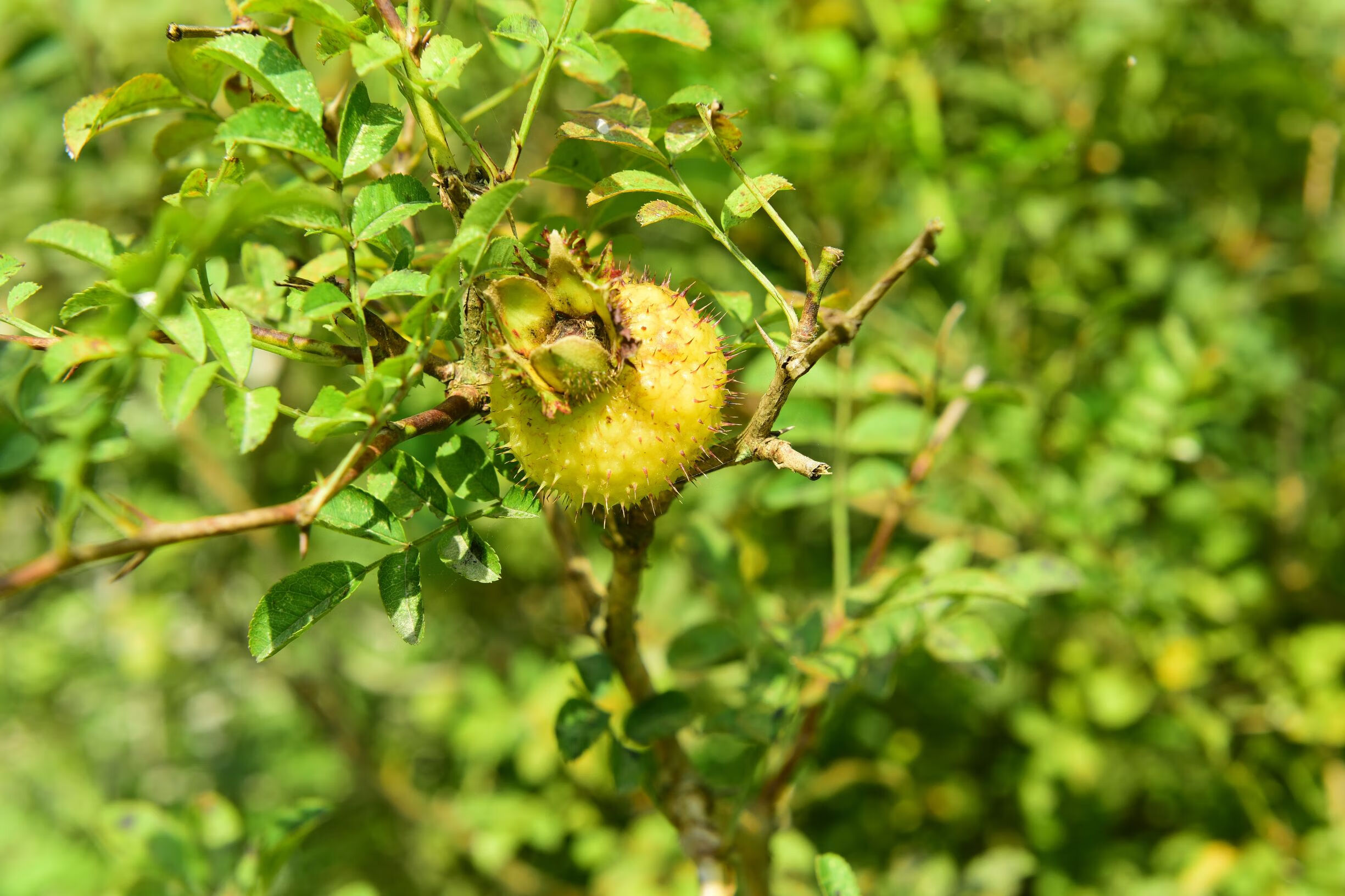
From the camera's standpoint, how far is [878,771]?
213 cm

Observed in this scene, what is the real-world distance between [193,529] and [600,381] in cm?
39

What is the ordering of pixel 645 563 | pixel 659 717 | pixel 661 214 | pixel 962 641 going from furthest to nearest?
1. pixel 962 641
2. pixel 659 717
3. pixel 645 563
4. pixel 661 214

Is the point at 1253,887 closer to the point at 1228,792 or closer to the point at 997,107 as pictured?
the point at 1228,792

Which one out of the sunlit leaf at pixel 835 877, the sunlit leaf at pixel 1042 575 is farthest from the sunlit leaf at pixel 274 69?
the sunlit leaf at pixel 1042 575

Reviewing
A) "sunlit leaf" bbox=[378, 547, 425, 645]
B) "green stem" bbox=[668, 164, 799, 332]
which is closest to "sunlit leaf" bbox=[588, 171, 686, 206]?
"green stem" bbox=[668, 164, 799, 332]

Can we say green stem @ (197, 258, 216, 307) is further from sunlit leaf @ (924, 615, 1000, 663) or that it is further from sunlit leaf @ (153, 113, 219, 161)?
sunlit leaf @ (924, 615, 1000, 663)

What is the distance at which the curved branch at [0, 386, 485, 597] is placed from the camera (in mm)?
737

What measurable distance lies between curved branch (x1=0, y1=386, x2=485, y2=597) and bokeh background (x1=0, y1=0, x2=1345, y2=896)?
0.93 metres

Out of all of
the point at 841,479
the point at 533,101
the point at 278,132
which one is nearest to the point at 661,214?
the point at 533,101

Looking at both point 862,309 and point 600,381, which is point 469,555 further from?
point 862,309

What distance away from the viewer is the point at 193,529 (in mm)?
800

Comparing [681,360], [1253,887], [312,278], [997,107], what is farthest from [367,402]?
[1253,887]

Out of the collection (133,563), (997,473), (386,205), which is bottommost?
(997,473)

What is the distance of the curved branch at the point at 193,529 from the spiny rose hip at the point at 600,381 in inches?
3.8
